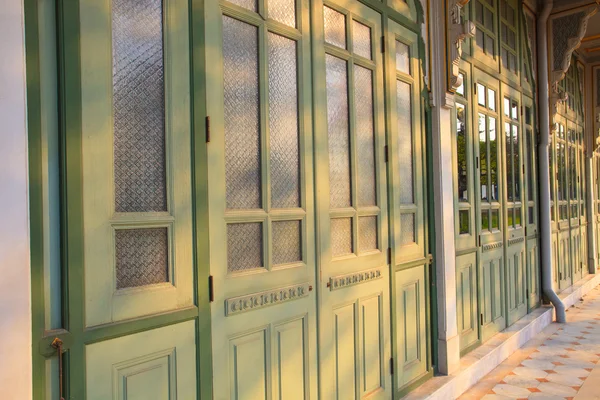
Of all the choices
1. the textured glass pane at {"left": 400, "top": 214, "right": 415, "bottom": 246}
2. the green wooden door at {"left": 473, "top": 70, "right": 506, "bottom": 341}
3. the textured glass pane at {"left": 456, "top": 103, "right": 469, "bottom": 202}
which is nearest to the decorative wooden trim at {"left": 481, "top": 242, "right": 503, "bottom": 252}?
the green wooden door at {"left": 473, "top": 70, "right": 506, "bottom": 341}

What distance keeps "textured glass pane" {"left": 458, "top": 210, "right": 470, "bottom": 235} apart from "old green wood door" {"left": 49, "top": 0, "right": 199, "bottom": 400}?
117 inches

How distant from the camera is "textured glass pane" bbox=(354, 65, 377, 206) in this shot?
3.21 meters

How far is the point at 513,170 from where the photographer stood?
5.66 meters

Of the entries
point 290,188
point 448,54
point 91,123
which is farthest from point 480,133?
point 91,123

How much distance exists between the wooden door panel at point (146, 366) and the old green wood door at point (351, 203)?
93cm

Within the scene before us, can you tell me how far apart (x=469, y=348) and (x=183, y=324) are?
3.20 meters

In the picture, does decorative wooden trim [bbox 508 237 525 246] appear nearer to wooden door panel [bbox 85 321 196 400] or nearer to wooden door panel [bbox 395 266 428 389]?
wooden door panel [bbox 395 266 428 389]

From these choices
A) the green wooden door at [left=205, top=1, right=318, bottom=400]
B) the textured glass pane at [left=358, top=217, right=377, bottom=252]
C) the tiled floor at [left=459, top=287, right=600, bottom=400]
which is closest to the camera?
the green wooden door at [left=205, top=1, right=318, bottom=400]

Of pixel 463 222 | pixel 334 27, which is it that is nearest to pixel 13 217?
pixel 334 27

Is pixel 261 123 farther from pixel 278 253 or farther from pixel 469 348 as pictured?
pixel 469 348

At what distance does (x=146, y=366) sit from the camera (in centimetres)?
188

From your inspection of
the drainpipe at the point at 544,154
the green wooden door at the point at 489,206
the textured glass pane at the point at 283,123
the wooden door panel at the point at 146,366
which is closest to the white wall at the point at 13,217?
the wooden door panel at the point at 146,366

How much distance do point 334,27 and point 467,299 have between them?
270cm

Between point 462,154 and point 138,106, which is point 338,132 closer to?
Answer: point 138,106
